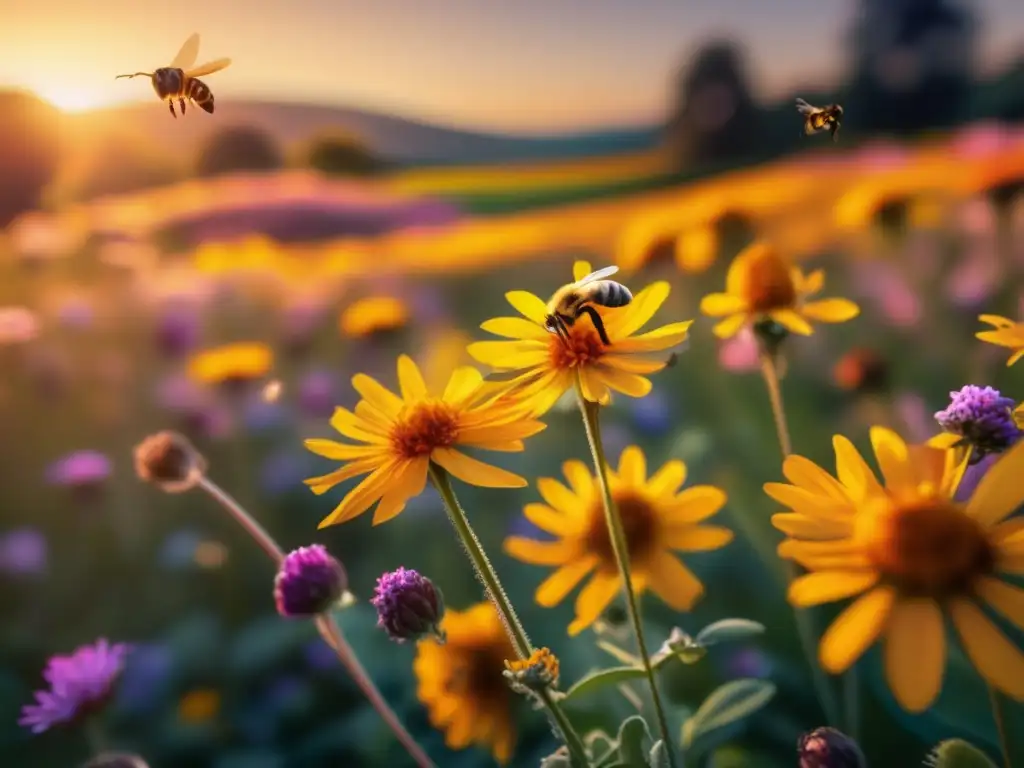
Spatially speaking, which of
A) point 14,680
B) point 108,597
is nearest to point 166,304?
point 108,597

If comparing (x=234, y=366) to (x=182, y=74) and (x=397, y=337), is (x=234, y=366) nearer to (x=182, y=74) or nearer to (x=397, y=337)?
(x=397, y=337)

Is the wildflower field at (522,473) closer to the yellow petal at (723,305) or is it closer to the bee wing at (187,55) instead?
the yellow petal at (723,305)

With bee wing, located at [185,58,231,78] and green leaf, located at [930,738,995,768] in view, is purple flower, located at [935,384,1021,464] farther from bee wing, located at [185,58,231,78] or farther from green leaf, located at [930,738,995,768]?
bee wing, located at [185,58,231,78]

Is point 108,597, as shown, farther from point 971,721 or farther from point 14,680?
point 971,721

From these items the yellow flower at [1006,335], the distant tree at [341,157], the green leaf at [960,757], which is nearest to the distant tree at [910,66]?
the distant tree at [341,157]

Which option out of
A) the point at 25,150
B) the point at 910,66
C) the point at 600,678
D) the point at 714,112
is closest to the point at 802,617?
the point at 600,678

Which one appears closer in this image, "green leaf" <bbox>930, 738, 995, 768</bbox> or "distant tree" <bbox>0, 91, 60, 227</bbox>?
"green leaf" <bbox>930, 738, 995, 768</bbox>

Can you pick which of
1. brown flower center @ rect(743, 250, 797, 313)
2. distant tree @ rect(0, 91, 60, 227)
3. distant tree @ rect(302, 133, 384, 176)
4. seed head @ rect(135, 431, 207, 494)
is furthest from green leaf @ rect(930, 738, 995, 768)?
distant tree @ rect(0, 91, 60, 227)
